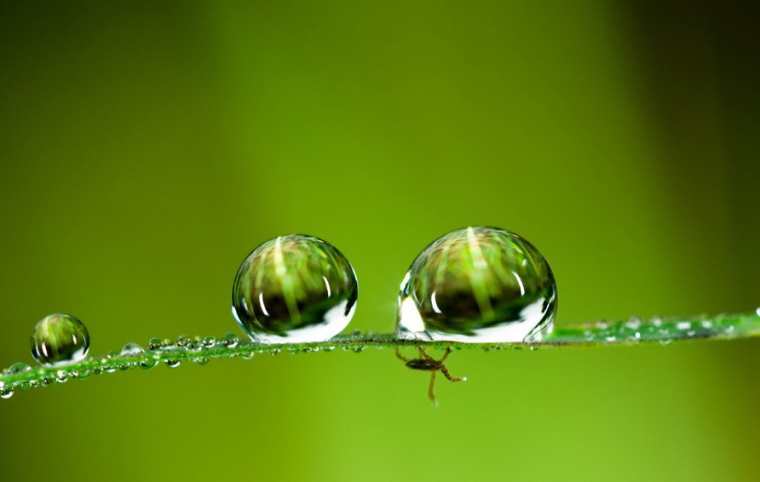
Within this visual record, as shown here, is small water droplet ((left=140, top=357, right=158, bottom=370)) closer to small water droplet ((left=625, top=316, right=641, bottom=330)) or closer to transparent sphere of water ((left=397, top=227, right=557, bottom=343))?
transparent sphere of water ((left=397, top=227, right=557, bottom=343))

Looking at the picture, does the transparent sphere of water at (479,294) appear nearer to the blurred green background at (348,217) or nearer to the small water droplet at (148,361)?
the small water droplet at (148,361)

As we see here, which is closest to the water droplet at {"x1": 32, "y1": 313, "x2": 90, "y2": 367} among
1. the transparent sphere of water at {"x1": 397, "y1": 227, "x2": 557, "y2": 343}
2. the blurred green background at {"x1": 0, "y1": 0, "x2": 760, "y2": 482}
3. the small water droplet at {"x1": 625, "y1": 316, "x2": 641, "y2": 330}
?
the transparent sphere of water at {"x1": 397, "y1": 227, "x2": 557, "y2": 343}

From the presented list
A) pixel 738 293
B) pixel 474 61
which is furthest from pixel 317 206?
pixel 738 293

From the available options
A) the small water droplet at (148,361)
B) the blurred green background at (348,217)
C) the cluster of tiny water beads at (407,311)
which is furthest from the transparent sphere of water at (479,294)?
the blurred green background at (348,217)

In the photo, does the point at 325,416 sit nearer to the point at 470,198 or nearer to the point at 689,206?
the point at 470,198

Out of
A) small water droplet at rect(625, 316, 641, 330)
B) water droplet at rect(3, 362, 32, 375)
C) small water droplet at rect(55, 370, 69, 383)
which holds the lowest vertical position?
small water droplet at rect(625, 316, 641, 330)

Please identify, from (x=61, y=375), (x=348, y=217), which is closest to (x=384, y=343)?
(x=61, y=375)
